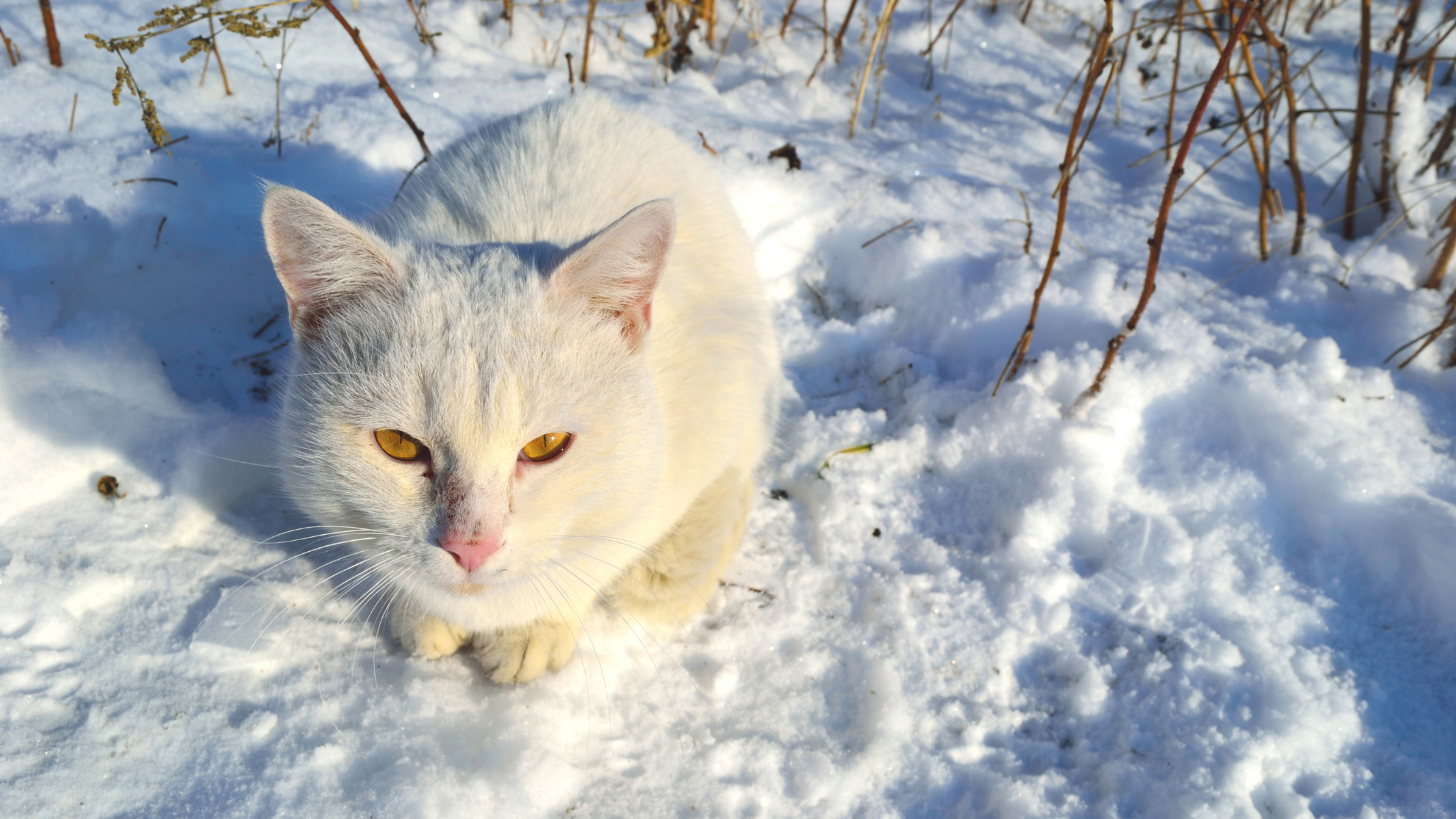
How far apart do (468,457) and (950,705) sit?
3.87ft

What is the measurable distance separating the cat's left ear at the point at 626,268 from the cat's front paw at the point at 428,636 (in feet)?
2.59

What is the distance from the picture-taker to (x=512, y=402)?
140 centimetres

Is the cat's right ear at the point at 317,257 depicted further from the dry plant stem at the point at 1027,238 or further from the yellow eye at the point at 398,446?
the dry plant stem at the point at 1027,238

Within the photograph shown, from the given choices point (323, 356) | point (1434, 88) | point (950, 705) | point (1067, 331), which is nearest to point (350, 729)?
point (323, 356)

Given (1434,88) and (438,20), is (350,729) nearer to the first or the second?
(438,20)

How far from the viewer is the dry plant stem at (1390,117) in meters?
2.75

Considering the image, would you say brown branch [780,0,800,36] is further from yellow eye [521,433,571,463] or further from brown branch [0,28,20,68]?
yellow eye [521,433,571,463]

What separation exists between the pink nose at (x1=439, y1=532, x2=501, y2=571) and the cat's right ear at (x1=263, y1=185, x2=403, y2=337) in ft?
1.62

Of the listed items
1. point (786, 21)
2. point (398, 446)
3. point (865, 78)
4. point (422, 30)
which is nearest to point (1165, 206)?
point (865, 78)

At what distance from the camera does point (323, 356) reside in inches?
59.9

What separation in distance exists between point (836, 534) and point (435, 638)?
1021 mm

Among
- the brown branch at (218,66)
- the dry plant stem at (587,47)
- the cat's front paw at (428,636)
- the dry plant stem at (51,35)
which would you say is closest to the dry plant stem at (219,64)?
the brown branch at (218,66)

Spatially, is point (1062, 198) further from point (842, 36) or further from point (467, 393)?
point (842, 36)

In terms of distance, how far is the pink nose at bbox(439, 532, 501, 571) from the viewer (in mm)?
1349
